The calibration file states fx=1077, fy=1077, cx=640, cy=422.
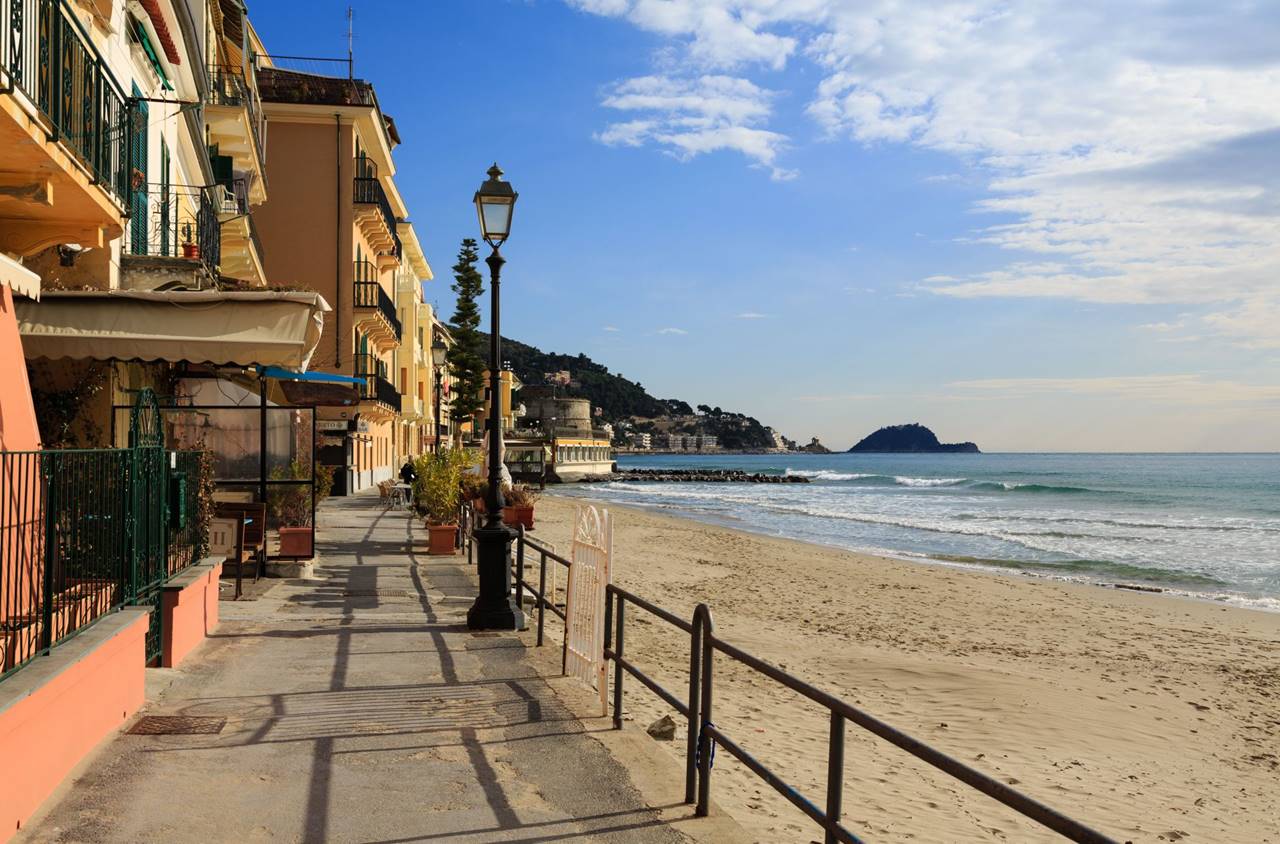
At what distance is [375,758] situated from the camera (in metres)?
5.82

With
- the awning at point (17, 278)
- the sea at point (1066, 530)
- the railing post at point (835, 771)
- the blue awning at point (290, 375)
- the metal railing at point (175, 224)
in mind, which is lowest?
the sea at point (1066, 530)

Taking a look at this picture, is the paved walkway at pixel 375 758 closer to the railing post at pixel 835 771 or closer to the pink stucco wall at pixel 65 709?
the pink stucco wall at pixel 65 709

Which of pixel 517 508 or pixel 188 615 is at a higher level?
pixel 517 508

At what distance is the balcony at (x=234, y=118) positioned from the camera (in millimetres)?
19484

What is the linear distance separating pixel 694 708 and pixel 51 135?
5.20 m

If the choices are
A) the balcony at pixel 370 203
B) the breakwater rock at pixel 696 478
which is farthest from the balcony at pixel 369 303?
the breakwater rock at pixel 696 478

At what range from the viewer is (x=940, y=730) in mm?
9633

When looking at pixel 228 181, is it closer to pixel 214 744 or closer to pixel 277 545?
pixel 277 545

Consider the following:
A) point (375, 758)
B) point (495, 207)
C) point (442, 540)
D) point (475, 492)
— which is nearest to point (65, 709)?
point (375, 758)

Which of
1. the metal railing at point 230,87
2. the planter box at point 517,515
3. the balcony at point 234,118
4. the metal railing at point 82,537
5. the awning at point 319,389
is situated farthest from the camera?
the planter box at point 517,515

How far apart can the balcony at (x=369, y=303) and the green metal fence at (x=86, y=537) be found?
90.8 ft

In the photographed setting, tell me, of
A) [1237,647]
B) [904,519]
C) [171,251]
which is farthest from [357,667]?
[904,519]

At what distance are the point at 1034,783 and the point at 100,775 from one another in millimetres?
6378

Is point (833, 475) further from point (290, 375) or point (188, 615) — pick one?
point (188, 615)
